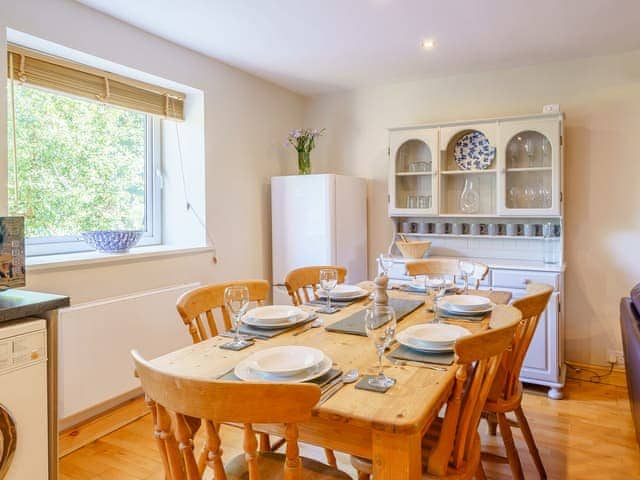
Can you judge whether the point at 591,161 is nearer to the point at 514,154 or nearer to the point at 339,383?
the point at 514,154

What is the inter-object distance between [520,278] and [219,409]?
102 inches

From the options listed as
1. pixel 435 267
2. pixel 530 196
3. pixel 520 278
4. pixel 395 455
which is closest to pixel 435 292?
pixel 395 455

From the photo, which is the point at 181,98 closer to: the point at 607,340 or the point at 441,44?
the point at 441,44

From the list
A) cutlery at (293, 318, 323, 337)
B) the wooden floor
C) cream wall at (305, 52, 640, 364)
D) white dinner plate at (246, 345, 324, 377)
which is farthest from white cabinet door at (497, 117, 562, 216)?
white dinner plate at (246, 345, 324, 377)

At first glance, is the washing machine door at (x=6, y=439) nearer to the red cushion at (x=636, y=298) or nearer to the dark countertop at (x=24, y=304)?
the dark countertop at (x=24, y=304)

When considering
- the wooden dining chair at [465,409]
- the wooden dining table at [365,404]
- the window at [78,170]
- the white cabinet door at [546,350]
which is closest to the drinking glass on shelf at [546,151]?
the white cabinet door at [546,350]

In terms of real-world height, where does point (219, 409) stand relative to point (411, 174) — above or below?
below

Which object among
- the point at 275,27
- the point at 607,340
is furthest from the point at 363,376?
the point at 607,340

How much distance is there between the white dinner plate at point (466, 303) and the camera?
1.88m

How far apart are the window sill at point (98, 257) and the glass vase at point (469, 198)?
1.97m

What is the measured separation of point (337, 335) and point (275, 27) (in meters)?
1.94

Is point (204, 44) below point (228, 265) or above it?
above

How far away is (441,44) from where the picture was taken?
301 cm

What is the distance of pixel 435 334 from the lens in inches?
61.2
